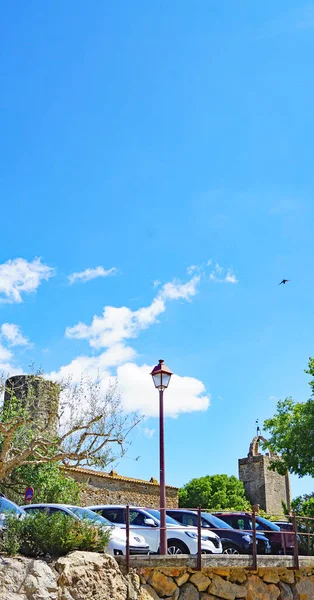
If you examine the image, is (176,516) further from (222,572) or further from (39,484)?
(39,484)

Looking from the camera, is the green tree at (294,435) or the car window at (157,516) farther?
the green tree at (294,435)

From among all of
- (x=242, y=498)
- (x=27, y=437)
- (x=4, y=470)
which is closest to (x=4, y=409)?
(x=27, y=437)

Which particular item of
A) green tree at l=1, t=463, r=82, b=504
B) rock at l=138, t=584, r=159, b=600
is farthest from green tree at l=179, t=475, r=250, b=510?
rock at l=138, t=584, r=159, b=600

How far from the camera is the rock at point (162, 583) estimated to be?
14.6m

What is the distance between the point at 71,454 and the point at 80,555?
3.39 m

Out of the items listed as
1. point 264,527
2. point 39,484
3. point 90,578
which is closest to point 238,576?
point 90,578

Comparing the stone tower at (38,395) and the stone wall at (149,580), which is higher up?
the stone tower at (38,395)

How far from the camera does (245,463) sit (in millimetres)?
56500

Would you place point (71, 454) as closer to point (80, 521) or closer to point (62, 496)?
point (80, 521)

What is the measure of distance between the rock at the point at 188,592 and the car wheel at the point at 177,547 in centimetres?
144

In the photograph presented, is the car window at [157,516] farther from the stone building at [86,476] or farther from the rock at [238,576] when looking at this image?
the stone building at [86,476]

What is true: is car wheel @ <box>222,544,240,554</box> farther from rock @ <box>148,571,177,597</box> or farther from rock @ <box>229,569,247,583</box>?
rock @ <box>148,571,177,597</box>

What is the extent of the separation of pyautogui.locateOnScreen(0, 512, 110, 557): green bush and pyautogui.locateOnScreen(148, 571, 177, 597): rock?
5.10ft

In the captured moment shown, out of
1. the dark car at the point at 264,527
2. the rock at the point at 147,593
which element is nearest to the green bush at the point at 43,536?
the rock at the point at 147,593
